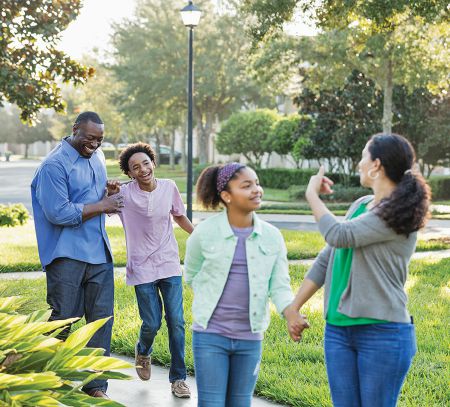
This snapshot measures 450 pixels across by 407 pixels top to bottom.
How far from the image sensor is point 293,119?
125 ft

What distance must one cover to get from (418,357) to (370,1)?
8.87 metres

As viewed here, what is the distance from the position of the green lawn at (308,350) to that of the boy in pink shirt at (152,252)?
2.24ft

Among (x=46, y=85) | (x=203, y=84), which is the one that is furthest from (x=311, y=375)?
(x=203, y=84)

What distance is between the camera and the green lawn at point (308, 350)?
5.57 m

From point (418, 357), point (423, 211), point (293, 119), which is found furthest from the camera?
point (293, 119)

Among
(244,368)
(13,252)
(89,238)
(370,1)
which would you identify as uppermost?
(370,1)

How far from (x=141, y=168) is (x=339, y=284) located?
Answer: 240cm

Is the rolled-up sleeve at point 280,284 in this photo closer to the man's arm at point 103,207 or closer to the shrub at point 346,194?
the man's arm at point 103,207

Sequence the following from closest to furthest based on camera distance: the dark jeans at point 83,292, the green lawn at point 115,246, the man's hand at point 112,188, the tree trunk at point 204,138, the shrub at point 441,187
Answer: the dark jeans at point 83,292 < the man's hand at point 112,188 < the green lawn at point 115,246 < the shrub at point 441,187 < the tree trunk at point 204,138

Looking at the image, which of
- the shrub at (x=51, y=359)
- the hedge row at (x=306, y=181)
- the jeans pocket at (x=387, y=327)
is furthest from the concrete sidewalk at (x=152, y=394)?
the hedge row at (x=306, y=181)

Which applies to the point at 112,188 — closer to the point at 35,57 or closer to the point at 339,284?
the point at 339,284

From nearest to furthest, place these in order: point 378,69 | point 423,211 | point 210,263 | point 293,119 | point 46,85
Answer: point 423,211 < point 210,263 < point 46,85 < point 378,69 < point 293,119

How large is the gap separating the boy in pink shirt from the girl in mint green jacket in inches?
68.4

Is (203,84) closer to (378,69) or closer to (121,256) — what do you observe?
(378,69)
